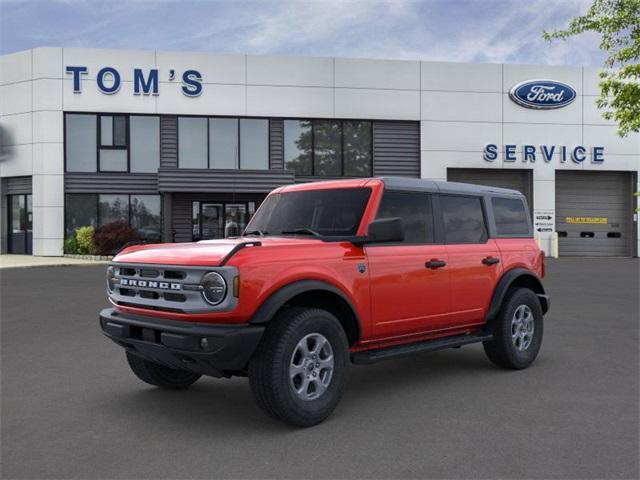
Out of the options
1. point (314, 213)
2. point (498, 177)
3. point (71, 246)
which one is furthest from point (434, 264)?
point (498, 177)

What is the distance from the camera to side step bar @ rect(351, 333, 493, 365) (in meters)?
4.96

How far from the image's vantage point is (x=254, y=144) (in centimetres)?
2669

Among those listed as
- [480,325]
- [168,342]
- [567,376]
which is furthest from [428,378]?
[168,342]

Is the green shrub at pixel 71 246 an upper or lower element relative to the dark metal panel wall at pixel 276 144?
lower

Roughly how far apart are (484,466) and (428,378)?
2315 mm

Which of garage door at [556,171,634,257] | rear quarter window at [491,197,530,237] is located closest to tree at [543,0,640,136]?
rear quarter window at [491,197,530,237]

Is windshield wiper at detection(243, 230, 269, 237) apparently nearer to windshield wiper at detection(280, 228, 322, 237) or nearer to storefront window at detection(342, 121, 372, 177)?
windshield wiper at detection(280, 228, 322, 237)

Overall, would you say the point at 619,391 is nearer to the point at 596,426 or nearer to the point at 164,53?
the point at 596,426

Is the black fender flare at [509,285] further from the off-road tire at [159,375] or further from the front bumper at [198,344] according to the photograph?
the off-road tire at [159,375]

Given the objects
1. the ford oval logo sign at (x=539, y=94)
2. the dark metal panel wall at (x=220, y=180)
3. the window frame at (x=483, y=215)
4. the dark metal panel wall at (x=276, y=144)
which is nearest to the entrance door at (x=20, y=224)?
the dark metal panel wall at (x=220, y=180)

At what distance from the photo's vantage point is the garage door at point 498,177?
93.7 ft

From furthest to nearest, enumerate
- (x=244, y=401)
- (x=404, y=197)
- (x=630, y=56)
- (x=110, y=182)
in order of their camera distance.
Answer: (x=110, y=182) < (x=630, y=56) < (x=404, y=197) < (x=244, y=401)

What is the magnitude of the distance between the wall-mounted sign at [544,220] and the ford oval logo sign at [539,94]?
4.82 meters

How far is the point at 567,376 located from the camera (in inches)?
239
